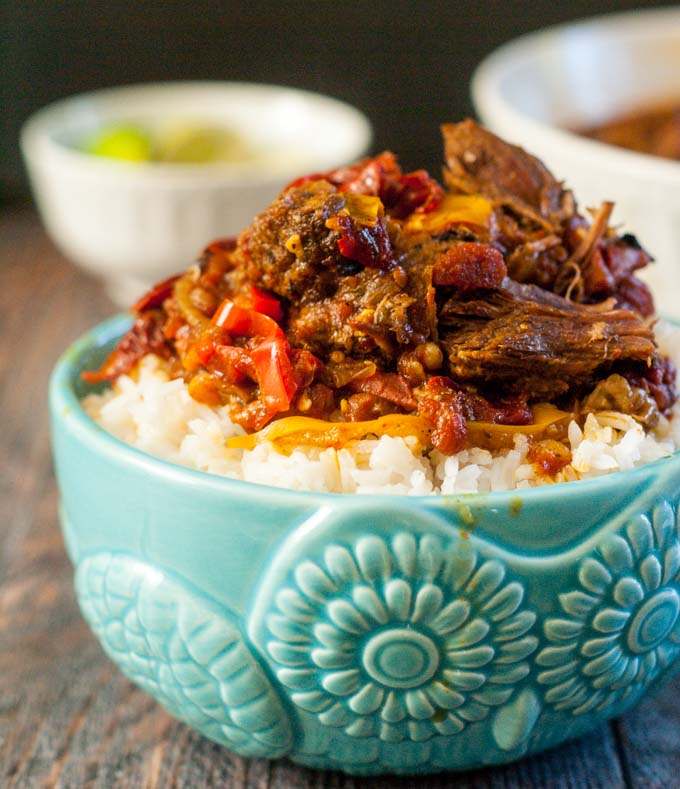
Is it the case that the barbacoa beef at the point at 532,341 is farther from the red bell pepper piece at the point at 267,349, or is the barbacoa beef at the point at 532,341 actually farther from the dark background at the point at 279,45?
the dark background at the point at 279,45

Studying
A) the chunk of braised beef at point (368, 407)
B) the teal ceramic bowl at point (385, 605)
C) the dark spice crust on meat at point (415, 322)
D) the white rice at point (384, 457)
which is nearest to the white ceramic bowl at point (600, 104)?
the dark spice crust on meat at point (415, 322)

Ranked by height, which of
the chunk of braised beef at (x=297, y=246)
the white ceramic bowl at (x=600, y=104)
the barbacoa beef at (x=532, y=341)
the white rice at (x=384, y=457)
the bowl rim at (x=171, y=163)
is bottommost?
the bowl rim at (x=171, y=163)

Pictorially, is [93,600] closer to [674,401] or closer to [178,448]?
[178,448]

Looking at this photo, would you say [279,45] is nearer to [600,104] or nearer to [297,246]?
[600,104]

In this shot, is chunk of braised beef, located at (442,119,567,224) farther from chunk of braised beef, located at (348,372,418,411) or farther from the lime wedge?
the lime wedge

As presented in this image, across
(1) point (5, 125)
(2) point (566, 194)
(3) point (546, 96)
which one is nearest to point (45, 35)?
(1) point (5, 125)

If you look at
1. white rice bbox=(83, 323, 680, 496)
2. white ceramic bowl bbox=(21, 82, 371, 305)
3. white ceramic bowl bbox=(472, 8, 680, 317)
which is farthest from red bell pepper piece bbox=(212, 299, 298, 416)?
white ceramic bowl bbox=(21, 82, 371, 305)

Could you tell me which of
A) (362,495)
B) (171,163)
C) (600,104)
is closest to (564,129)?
(600,104)
